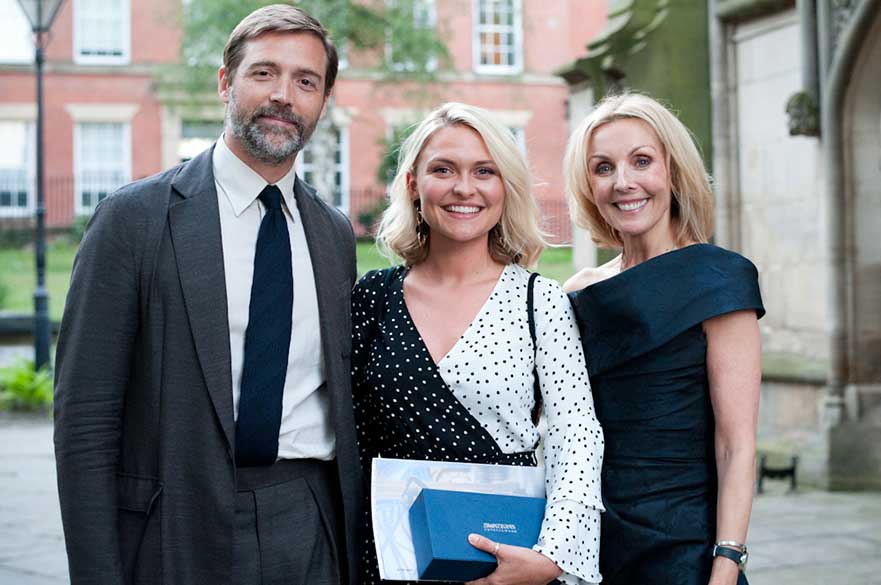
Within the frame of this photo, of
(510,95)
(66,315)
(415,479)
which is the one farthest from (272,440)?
(510,95)

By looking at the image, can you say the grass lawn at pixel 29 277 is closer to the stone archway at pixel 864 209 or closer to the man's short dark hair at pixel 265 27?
the stone archway at pixel 864 209

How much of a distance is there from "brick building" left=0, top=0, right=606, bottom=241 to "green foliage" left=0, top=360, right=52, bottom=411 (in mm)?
16117

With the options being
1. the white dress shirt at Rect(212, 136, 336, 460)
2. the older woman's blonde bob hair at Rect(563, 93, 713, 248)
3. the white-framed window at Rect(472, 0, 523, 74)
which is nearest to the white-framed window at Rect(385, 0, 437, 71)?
the white-framed window at Rect(472, 0, 523, 74)

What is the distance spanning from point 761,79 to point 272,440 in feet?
24.4

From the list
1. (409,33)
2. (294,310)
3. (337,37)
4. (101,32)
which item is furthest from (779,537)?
(101,32)

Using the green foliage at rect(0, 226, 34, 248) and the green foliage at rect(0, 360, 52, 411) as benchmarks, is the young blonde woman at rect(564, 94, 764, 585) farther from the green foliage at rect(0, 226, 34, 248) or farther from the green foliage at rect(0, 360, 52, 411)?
the green foliage at rect(0, 226, 34, 248)

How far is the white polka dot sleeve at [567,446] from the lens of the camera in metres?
2.71

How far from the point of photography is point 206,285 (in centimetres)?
276

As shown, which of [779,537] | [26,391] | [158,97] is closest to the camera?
[779,537]

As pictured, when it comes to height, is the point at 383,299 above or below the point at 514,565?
above

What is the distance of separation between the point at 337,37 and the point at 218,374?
865 inches

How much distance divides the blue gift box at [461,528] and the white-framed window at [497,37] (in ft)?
98.3

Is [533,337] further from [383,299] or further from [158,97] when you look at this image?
[158,97]

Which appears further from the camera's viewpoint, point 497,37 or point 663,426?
point 497,37
